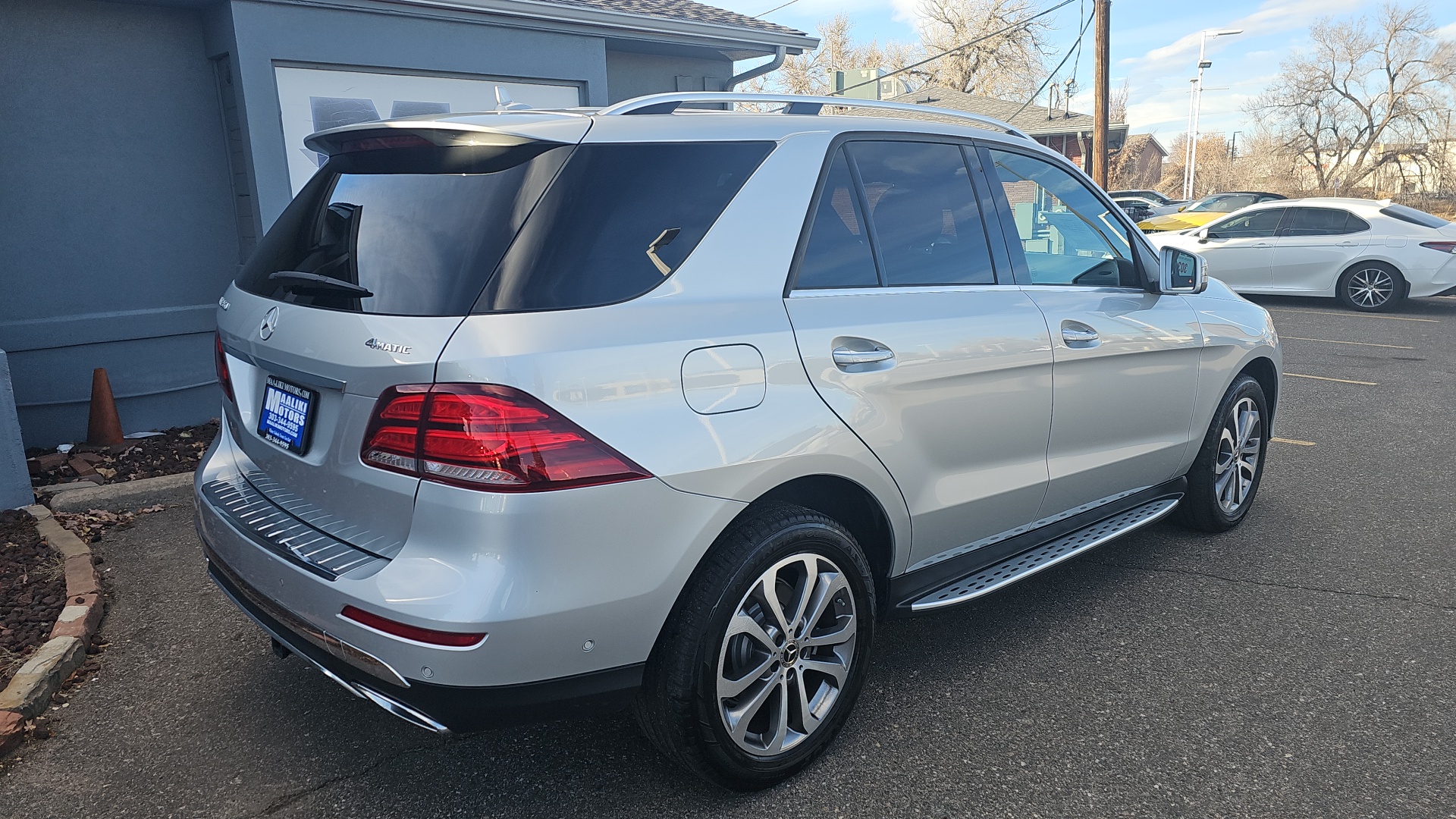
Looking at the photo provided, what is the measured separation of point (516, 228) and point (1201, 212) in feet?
77.6

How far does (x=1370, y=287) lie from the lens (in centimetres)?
1316

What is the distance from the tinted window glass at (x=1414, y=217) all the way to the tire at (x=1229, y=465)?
10.4m

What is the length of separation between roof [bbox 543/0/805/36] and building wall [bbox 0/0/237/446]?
312cm

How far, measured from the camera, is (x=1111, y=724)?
2.95 meters

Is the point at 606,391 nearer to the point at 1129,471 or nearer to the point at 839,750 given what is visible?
the point at 839,750

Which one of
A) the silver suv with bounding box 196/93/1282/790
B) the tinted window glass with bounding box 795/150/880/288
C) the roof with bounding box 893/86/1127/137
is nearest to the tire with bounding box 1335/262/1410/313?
the silver suv with bounding box 196/93/1282/790

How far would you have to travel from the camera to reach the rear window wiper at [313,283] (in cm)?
231

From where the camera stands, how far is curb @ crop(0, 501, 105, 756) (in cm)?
295

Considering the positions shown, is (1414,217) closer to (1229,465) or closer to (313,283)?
(1229,465)

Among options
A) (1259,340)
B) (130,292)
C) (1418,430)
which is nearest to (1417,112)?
(1418,430)

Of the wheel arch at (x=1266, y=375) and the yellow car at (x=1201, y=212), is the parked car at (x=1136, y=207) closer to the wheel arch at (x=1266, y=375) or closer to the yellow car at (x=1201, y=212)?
the yellow car at (x=1201, y=212)

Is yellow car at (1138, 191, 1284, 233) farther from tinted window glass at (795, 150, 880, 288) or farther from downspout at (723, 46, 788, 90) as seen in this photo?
tinted window glass at (795, 150, 880, 288)

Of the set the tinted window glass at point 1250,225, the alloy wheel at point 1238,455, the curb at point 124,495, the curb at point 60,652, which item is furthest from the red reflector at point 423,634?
the tinted window glass at point 1250,225

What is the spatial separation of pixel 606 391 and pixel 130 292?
20.5ft
